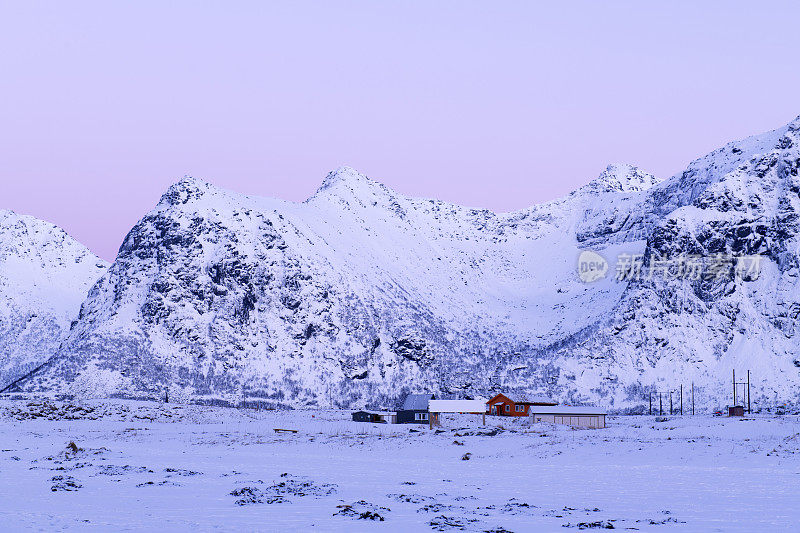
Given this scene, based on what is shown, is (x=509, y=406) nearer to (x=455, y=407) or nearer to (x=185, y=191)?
(x=455, y=407)

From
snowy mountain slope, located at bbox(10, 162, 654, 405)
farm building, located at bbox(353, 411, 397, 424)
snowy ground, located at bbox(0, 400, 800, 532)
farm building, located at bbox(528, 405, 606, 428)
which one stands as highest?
snowy mountain slope, located at bbox(10, 162, 654, 405)

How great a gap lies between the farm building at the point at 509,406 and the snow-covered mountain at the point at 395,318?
22230 millimetres

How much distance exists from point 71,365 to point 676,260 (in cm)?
10134

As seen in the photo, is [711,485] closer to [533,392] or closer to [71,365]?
[533,392]

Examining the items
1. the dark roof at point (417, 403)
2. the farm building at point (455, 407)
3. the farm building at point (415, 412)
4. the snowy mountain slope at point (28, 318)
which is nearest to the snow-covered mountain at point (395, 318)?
the farm building at point (455, 407)

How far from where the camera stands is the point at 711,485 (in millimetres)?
29969

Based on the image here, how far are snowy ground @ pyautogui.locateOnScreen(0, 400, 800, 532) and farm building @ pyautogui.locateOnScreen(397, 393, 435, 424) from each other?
32719mm

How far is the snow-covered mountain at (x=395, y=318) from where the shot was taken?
123m

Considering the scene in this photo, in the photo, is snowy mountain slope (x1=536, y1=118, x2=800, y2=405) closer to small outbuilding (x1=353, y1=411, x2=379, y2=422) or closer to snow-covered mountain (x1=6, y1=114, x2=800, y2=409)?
snow-covered mountain (x1=6, y1=114, x2=800, y2=409)

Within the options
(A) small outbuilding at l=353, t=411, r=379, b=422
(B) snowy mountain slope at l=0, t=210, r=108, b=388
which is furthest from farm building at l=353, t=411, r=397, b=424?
(B) snowy mountain slope at l=0, t=210, r=108, b=388

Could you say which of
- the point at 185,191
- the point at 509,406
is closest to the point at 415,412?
the point at 509,406

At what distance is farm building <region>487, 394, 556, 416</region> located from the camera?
10188 cm

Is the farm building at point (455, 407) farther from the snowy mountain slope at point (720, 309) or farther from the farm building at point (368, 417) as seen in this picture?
the snowy mountain slope at point (720, 309)

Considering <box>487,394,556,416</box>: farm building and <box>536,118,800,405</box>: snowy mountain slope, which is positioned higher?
<box>536,118,800,405</box>: snowy mountain slope
